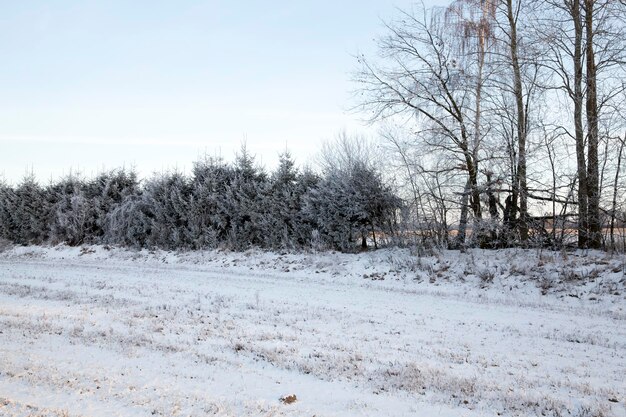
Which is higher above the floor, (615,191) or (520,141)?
(520,141)

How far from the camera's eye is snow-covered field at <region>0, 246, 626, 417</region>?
441cm

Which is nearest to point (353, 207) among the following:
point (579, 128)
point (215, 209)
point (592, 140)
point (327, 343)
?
point (215, 209)

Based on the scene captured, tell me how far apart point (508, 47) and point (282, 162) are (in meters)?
9.66

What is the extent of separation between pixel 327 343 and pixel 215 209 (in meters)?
15.4

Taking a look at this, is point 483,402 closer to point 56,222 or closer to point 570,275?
point 570,275

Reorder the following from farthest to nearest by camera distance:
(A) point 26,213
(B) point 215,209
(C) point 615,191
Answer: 1. (A) point 26,213
2. (B) point 215,209
3. (C) point 615,191

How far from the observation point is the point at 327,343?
6.43 metres

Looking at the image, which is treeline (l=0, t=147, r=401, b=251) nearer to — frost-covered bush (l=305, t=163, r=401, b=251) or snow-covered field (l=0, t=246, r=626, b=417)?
frost-covered bush (l=305, t=163, r=401, b=251)

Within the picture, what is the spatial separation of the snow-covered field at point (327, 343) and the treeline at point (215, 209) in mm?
4414

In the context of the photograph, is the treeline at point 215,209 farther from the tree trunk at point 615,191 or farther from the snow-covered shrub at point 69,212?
the tree trunk at point 615,191

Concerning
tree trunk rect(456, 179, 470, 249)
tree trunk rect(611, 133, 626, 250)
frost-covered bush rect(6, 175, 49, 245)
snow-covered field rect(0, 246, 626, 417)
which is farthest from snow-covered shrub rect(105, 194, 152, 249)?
tree trunk rect(611, 133, 626, 250)

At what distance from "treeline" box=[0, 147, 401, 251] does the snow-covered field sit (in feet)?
14.5

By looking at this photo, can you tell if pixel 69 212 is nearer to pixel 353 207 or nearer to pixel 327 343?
pixel 353 207

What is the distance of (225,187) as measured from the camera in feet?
69.7
